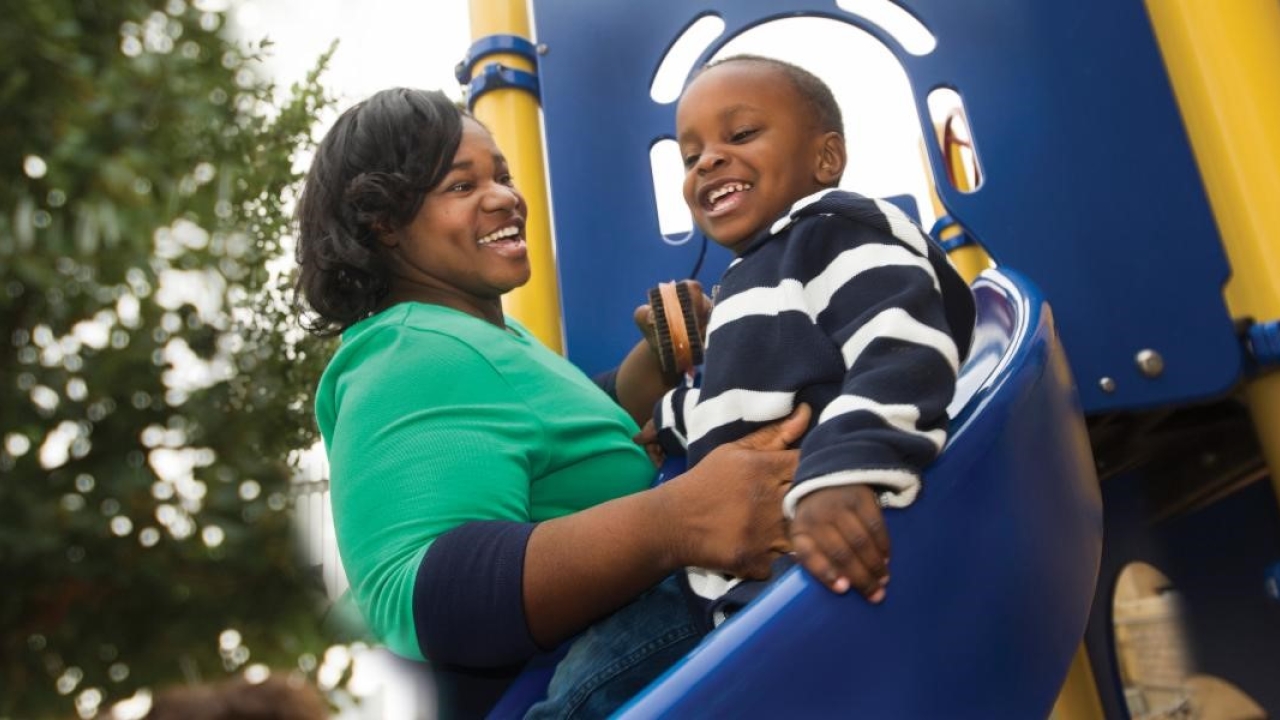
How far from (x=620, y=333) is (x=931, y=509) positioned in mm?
791

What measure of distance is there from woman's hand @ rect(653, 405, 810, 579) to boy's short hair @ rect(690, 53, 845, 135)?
43cm

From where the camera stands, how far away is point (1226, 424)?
133cm

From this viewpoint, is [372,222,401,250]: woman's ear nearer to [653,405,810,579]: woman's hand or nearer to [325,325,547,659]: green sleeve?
[325,325,547,659]: green sleeve

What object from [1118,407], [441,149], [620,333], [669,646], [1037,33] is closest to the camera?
[669,646]

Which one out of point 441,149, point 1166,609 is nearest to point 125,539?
point 441,149

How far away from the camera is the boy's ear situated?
92 centimetres

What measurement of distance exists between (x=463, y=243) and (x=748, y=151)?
261mm

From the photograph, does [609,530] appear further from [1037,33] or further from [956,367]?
[1037,33]

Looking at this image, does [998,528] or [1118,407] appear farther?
[1118,407]

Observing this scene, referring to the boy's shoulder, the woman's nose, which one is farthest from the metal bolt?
the woman's nose

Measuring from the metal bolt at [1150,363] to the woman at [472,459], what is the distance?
21.7 inches

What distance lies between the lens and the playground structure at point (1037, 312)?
0.55 metres

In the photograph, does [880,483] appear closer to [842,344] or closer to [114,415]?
[842,344]

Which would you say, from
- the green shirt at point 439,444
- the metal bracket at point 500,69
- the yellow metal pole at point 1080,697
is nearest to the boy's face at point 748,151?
the green shirt at point 439,444
